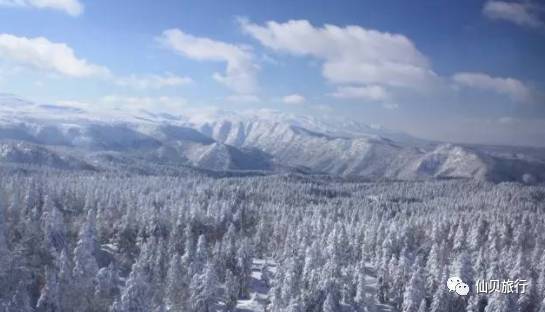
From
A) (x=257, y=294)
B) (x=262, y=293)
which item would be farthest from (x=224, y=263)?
(x=262, y=293)

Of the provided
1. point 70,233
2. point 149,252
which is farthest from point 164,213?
point 149,252

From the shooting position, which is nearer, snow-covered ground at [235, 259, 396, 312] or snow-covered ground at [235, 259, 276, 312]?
snow-covered ground at [235, 259, 396, 312]

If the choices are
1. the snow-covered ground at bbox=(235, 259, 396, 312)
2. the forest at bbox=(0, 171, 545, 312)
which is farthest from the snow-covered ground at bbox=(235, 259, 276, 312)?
the forest at bbox=(0, 171, 545, 312)

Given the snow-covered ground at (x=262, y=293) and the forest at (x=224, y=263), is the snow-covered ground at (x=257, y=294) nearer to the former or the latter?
the snow-covered ground at (x=262, y=293)

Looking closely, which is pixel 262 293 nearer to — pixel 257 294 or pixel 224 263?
pixel 257 294

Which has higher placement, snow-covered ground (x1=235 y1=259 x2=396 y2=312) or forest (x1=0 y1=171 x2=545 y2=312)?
forest (x1=0 y1=171 x2=545 y2=312)

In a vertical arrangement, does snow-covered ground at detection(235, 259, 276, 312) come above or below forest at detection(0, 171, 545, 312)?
below

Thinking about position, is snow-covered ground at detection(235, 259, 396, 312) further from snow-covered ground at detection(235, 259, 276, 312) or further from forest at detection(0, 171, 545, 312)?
forest at detection(0, 171, 545, 312)

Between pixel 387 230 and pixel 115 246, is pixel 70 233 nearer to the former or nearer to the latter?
pixel 115 246

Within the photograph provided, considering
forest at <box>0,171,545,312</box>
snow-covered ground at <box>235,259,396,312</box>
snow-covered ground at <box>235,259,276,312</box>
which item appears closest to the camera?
forest at <box>0,171,545,312</box>

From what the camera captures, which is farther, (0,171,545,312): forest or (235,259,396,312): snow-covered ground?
(235,259,396,312): snow-covered ground

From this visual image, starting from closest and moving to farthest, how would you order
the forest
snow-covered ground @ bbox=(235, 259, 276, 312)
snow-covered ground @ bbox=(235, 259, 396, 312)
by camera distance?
1. the forest
2. snow-covered ground @ bbox=(235, 259, 396, 312)
3. snow-covered ground @ bbox=(235, 259, 276, 312)
